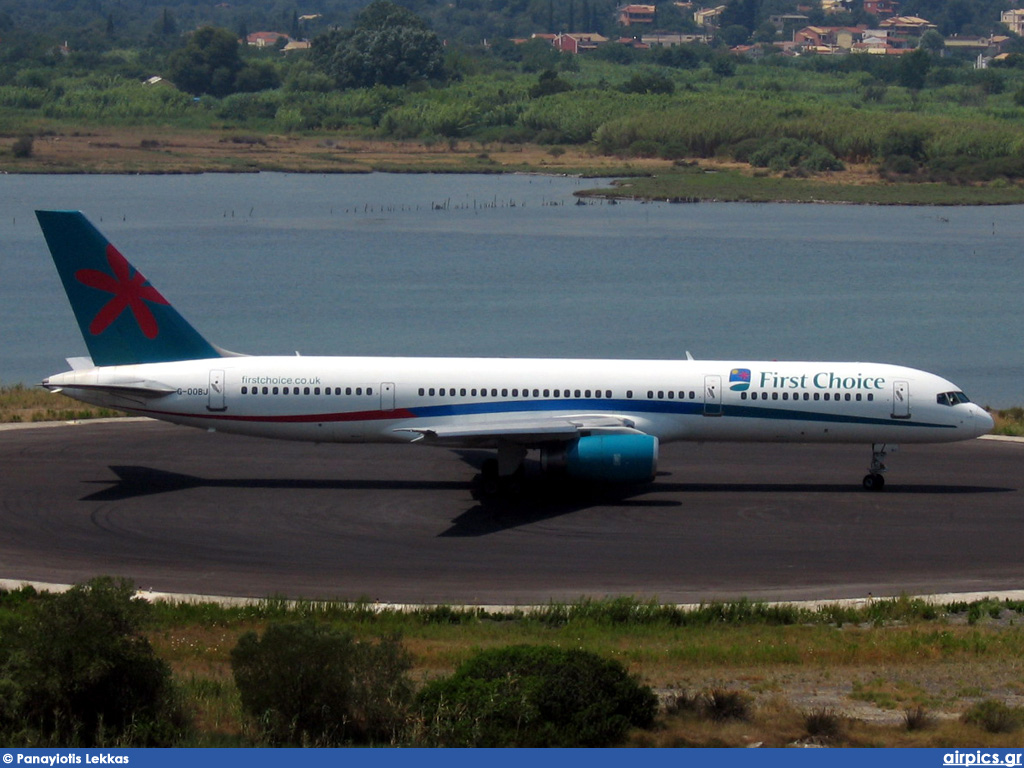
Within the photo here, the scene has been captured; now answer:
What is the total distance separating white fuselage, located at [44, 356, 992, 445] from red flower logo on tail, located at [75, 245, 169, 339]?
1.19m

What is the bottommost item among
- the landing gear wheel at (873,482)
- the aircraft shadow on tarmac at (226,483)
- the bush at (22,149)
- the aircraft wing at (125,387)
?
the landing gear wheel at (873,482)

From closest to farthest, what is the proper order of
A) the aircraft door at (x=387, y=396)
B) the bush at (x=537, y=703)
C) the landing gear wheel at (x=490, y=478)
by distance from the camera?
the bush at (x=537, y=703)
the landing gear wheel at (x=490, y=478)
the aircraft door at (x=387, y=396)

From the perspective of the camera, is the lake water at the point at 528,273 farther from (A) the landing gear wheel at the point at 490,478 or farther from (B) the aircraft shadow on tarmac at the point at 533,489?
(A) the landing gear wheel at the point at 490,478

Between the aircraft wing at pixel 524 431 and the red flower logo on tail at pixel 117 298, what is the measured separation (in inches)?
324

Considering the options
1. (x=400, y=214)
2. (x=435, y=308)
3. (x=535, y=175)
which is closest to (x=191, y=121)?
(x=535, y=175)

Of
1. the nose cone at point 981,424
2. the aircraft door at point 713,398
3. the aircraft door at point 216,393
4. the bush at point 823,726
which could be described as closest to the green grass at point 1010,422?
the nose cone at point 981,424

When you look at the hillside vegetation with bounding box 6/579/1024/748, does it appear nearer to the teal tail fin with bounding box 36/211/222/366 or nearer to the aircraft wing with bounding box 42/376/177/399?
the aircraft wing with bounding box 42/376/177/399

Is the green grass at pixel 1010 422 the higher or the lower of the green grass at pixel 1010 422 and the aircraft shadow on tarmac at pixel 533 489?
the lower

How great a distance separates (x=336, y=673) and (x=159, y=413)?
2213cm

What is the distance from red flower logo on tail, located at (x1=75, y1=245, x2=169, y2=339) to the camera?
1603 inches

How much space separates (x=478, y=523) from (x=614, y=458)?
4040 millimetres

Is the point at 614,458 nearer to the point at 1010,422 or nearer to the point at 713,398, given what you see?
the point at 713,398

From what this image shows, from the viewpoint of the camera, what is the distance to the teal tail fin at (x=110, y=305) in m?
40.6

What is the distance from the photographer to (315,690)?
1995 centimetres
